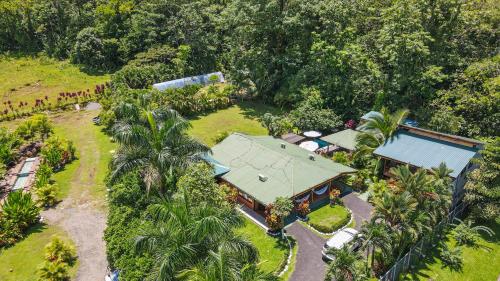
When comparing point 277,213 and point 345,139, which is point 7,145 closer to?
point 277,213

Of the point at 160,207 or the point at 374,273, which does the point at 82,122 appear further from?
the point at 374,273

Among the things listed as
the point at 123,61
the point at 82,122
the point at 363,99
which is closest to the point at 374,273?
the point at 363,99

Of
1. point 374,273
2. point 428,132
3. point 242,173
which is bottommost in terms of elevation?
point 374,273

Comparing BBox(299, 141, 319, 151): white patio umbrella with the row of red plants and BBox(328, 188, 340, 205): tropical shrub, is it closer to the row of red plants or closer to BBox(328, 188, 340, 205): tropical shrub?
BBox(328, 188, 340, 205): tropical shrub

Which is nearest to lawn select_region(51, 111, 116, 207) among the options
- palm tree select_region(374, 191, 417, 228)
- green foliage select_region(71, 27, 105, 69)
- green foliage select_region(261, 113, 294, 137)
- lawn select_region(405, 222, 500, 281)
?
green foliage select_region(261, 113, 294, 137)

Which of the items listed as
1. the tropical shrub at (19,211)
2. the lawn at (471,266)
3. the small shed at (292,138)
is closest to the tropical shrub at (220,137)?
the small shed at (292,138)

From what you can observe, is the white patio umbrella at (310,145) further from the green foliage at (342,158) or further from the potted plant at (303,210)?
the potted plant at (303,210)
